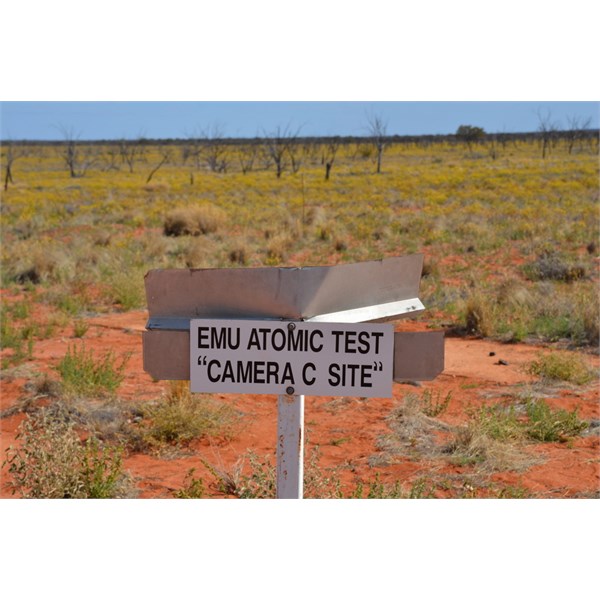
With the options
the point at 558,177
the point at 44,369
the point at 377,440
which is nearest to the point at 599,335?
the point at 377,440

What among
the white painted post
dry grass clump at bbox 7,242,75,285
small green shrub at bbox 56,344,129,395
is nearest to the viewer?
the white painted post

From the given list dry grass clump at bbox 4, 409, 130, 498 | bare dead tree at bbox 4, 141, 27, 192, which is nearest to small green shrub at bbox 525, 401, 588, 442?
dry grass clump at bbox 4, 409, 130, 498

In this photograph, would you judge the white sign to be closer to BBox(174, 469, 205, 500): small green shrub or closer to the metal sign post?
the metal sign post

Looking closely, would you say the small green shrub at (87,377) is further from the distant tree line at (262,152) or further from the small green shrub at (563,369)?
the distant tree line at (262,152)

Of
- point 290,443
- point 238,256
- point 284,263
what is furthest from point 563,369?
point 238,256

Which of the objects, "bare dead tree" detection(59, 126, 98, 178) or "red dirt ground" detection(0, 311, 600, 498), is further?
"bare dead tree" detection(59, 126, 98, 178)

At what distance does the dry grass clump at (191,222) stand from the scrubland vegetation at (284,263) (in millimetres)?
44

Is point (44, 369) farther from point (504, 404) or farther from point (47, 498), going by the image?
point (504, 404)

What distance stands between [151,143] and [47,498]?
108923 mm

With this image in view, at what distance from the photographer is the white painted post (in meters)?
2.64

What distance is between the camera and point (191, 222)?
63.4 feet

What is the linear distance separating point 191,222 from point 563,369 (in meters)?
13.8

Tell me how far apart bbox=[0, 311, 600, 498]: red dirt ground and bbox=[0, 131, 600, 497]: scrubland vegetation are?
6.2 inches

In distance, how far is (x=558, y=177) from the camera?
117 feet
